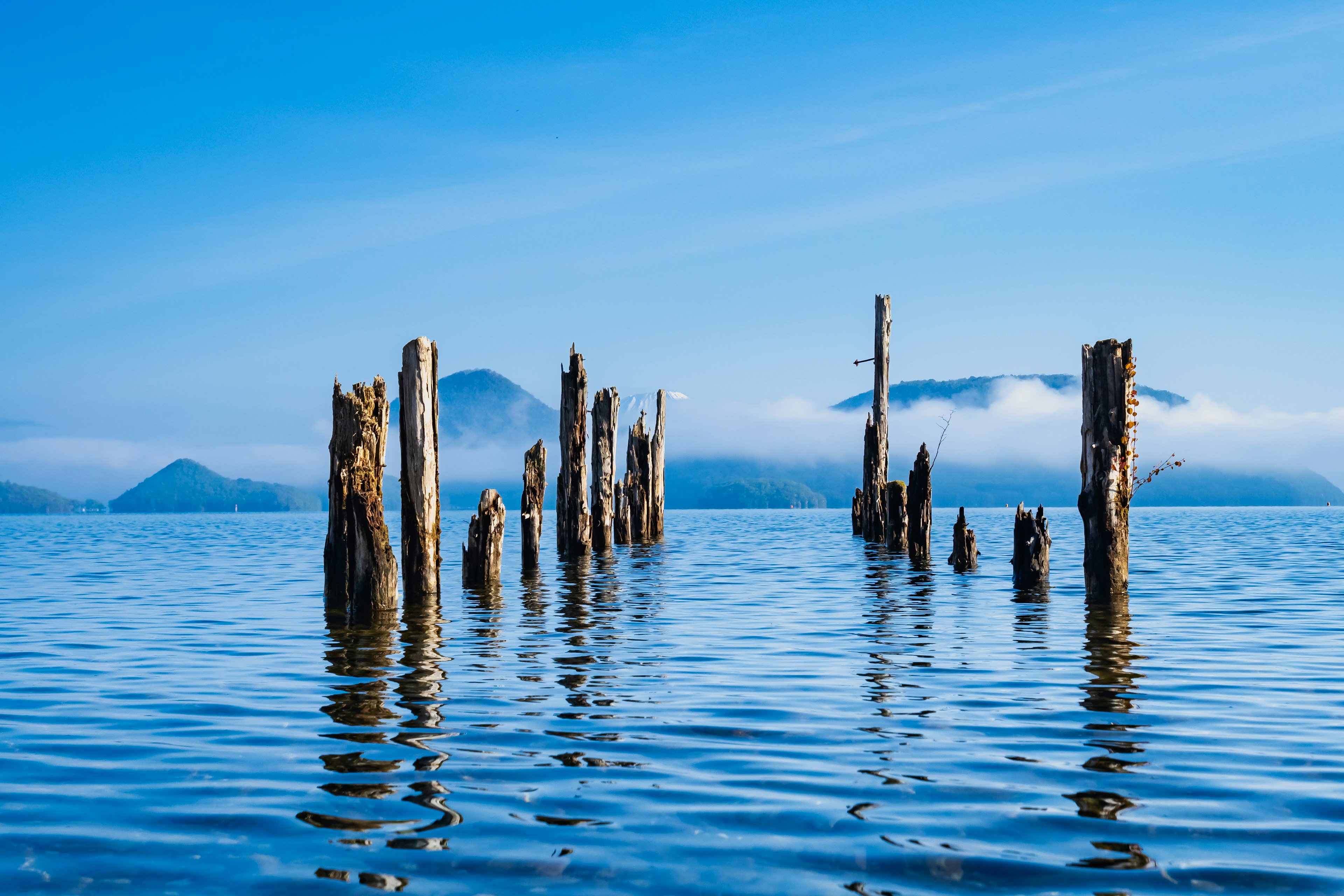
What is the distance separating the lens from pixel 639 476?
1394 inches

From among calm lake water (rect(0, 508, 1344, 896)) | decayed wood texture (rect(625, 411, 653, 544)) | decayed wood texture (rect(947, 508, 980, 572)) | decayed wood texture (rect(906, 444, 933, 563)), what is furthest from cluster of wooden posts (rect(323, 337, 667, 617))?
decayed wood texture (rect(625, 411, 653, 544))

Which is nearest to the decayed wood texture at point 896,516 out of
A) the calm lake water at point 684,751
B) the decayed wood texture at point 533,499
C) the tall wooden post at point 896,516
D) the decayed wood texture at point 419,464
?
the tall wooden post at point 896,516

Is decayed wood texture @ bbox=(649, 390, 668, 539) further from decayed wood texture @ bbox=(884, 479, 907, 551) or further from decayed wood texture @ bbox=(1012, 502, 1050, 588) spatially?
decayed wood texture @ bbox=(1012, 502, 1050, 588)

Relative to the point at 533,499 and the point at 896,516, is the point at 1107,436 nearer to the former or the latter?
the point at 533,499

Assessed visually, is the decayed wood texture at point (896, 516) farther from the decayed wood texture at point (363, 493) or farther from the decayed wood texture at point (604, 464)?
the decayed wood texture at point (363, 493)

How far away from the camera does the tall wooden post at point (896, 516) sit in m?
25.3

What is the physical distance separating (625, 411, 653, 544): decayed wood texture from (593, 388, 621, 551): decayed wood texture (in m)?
4.14

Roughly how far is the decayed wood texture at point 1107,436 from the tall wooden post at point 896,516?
33.9 feet

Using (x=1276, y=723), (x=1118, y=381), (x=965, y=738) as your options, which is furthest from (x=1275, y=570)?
(x=965, y=738)

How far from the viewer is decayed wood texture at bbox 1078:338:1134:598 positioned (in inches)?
535

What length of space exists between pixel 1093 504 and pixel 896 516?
11970 mm

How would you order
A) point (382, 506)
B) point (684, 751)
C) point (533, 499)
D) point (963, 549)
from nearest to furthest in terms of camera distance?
point (684, 751) < point (382, 506) < point (533, 499) < point (963, 549)

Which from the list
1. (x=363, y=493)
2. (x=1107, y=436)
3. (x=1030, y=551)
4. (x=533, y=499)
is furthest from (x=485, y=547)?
(x=1107, y=436)

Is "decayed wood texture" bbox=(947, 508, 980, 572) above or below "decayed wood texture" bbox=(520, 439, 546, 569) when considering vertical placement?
below
